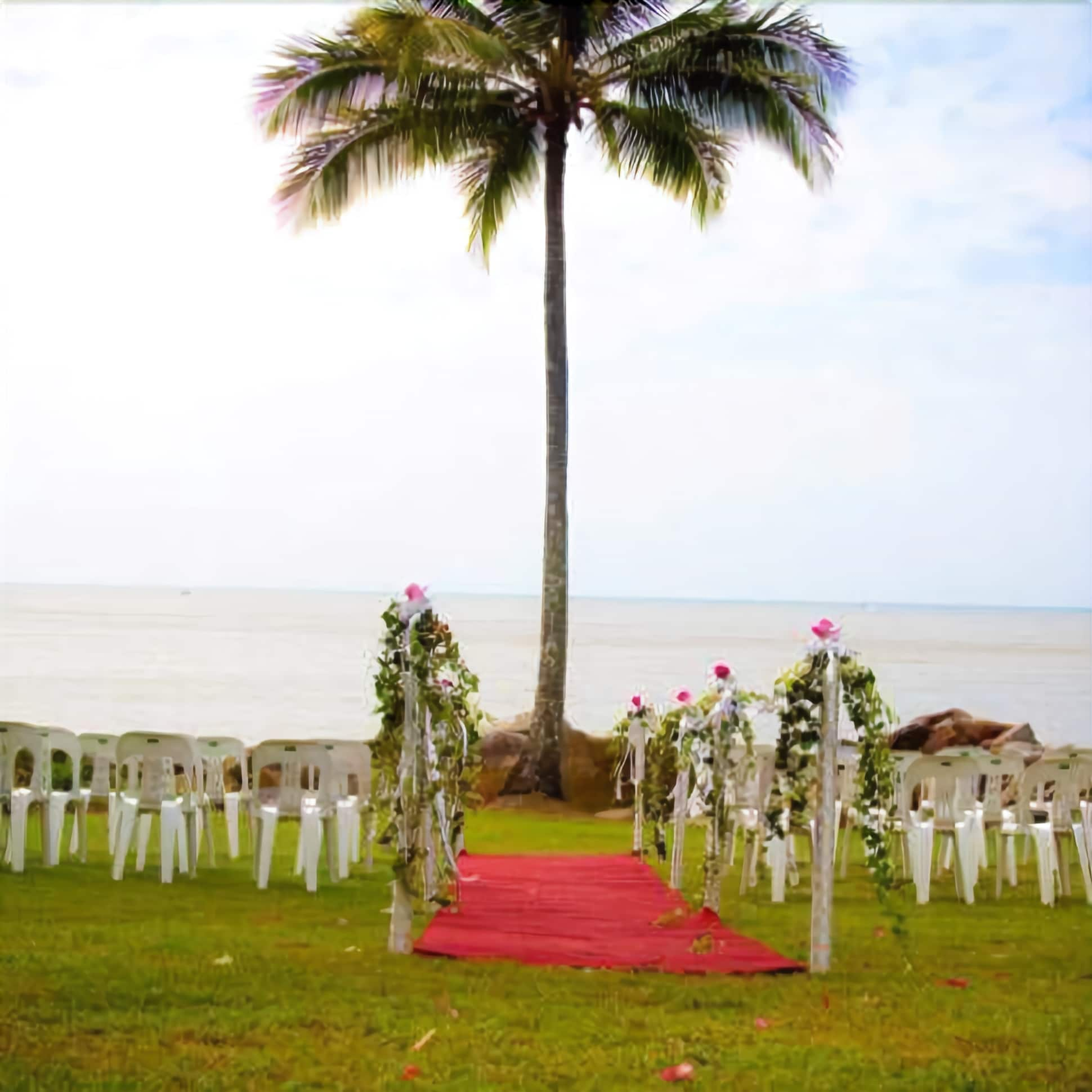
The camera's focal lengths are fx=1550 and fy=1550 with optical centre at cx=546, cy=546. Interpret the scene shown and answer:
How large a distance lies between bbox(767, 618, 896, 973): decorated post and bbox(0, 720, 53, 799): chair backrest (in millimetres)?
4443

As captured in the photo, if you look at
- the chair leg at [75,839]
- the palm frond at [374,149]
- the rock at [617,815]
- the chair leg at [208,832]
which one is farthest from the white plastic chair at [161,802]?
the palm frond at [374,149]

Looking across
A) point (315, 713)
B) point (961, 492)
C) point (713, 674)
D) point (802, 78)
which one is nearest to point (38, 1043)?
point (713, 674)

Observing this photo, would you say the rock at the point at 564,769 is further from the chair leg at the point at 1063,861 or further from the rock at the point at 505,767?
the chair leg at the point at 1063,861

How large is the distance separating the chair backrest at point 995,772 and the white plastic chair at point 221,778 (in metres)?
4.22

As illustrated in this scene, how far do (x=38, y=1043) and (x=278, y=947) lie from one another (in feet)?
5.66

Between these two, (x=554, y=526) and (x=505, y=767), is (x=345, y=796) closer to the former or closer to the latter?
(x=505, y=767)

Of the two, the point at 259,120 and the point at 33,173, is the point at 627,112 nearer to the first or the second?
the point at 259,120

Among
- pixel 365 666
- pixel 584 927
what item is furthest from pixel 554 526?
pixel 365 666

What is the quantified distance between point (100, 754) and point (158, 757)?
3.16ft

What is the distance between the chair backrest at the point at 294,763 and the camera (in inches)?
339

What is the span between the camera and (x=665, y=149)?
15164 millimetres

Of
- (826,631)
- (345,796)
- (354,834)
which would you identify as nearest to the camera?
(826,631)

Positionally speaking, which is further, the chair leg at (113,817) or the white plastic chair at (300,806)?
the chair leg at (113,817)

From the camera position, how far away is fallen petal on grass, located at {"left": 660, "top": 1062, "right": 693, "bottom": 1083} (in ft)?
→ 14.9
